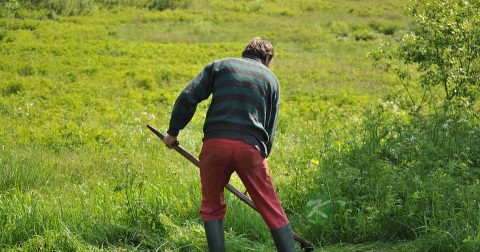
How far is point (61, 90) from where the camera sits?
15195 mm

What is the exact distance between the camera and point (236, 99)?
14.6ft

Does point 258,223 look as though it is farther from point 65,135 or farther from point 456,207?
point 65,135

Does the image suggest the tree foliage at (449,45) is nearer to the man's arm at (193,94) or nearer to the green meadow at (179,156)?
the green meadow at (179,156)

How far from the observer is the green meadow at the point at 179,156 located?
541 centimetres

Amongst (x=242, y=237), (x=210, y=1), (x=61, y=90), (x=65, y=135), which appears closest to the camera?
(x=242, y=237)

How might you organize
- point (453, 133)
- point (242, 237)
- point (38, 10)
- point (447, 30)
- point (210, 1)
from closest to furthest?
point (242, 237) < point (453, 133) < point (447, 30) < point (38, 10) < point (210, 1)

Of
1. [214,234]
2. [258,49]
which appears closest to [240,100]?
[258,49]

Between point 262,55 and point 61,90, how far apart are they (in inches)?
449

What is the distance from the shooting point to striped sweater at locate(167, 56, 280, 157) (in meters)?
4.45

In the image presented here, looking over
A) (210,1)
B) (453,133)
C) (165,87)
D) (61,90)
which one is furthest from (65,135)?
(210,1)

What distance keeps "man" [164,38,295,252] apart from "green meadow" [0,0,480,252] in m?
0.78

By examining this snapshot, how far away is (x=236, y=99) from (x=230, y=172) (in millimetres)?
553

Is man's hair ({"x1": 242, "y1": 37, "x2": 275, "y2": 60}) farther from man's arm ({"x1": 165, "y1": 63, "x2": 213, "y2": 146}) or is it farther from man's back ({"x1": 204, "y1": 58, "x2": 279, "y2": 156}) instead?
man's arm ({"x1": 165, "y1": 63, "x2": 213, "y2": 146})

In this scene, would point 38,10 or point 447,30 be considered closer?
point 447,30
